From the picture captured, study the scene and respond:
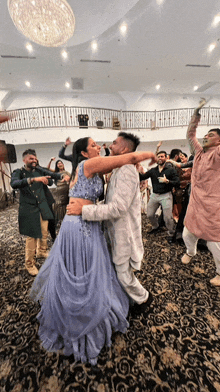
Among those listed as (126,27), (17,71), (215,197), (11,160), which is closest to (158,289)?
(215,197)

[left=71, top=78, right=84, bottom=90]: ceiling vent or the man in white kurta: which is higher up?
[left=71, top=78, right=84, bottom=90]: ceiling vent

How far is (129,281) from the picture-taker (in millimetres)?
1323

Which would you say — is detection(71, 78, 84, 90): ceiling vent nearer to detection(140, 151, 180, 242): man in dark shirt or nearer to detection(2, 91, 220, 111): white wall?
detection(2, 91, 220, 111): white wall

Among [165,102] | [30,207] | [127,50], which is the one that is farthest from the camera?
[165,102]

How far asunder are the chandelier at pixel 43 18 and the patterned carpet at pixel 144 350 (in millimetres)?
5322

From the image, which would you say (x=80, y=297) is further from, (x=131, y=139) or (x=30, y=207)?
(x=30, y=207)

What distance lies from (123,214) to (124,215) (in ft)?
0.15

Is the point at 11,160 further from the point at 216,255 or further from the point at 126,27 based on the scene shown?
the point at 126,27

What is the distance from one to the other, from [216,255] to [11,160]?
5.46 m

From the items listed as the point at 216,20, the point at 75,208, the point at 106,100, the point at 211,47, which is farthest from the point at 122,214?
the point at 106,100

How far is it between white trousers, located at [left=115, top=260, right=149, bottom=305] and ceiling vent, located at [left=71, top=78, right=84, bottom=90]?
34.6 feet

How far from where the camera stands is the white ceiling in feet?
16.4

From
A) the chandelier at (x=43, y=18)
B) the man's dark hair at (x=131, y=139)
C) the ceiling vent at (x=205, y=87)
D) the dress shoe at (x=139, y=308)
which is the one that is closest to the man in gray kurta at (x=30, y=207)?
the man's dark hair at (x=131, y=139)

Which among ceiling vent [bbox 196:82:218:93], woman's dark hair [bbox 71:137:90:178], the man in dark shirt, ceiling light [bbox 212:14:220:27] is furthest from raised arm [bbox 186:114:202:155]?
ceiling vent [bbox 196:82:218:93]
